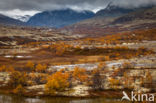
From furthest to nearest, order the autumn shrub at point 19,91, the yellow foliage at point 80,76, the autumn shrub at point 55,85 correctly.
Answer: the yellow foliage at point 80,76 < the autumn shrub at point 19,91 < the autumn shrub at point 55,85

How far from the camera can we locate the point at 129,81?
216ft

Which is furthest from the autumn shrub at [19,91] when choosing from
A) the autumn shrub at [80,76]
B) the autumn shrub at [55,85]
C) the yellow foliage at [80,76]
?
the yellow foliage at [80,76]

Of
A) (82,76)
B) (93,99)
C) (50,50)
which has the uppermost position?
(50,50)

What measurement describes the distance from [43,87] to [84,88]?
16.5m

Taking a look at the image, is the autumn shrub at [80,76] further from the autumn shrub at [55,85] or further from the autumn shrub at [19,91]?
the autumn shrub at [19,91]

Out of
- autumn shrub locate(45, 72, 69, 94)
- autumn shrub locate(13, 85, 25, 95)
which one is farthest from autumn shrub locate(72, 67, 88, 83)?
autumn shrub locate(13, 85, 25, 95)

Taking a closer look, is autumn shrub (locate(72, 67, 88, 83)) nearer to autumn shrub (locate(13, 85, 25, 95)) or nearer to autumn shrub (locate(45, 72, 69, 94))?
autumn shrub (locate(45, 72, 69, 94))

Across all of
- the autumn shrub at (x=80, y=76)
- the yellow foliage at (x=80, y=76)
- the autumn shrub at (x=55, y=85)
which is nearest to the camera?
the autumn shrub at (x=55, y=85)

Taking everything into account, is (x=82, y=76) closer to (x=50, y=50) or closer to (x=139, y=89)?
(x=139, y=89)

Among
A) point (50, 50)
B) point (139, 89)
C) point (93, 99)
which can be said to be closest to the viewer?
point (93, 99)

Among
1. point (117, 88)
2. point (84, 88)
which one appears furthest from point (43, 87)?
point (117, 88)

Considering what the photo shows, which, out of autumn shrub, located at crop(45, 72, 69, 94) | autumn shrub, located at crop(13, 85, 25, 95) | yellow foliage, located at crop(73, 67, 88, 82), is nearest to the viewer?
autumn shrub, located at crop(45, 72, 69, 94)

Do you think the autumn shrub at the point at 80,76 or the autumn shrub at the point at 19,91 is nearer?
the autumn shrub at the point at 19,91

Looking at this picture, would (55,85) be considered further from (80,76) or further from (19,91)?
(80,76)
